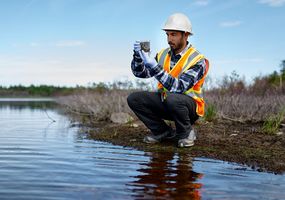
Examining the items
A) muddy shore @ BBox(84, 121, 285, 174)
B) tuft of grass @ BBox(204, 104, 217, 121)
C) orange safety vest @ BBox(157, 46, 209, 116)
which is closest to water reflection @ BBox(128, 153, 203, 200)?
muddy shore @ BBox(84, 121, 285, 174)

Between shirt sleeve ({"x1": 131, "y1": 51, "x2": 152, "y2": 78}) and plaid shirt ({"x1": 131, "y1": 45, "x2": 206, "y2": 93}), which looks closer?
plaid shirt ({"x1": 131, "y1": 45, "x2": 206, "y2": 93})

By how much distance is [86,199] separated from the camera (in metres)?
3.23

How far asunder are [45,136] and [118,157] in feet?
9.87

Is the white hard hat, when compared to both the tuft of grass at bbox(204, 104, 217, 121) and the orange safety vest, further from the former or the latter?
the tuft of grass at bbox(204, 104, 217, 121)

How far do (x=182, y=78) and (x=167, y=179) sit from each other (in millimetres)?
2068

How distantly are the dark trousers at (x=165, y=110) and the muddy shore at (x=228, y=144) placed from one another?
266 millimetres

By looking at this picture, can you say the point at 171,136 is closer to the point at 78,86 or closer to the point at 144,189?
the point at 144,189

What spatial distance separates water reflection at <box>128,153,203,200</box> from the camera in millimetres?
3480

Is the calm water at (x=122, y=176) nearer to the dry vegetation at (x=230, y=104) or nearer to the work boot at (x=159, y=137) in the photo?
the work boot at (x=159, y=137)

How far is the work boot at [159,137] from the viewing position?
651cm

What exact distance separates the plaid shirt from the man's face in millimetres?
114

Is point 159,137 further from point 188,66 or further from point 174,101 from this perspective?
point 188,66

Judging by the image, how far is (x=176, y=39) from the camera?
6.02 metres

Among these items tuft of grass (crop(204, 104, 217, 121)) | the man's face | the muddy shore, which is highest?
the man's face
